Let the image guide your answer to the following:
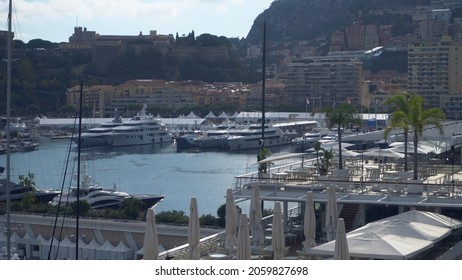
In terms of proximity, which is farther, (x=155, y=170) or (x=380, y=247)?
(x=155, y=170)

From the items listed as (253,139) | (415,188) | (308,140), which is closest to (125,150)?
(253,139)

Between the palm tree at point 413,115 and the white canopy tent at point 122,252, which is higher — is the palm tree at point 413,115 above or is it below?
above

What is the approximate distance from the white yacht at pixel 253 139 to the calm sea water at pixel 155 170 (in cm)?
69

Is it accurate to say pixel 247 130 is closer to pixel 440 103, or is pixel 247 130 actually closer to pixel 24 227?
pixel 440 103

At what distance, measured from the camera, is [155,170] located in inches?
837

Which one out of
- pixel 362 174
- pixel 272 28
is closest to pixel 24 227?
pixel 362 174

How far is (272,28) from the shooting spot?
6347 centimetres

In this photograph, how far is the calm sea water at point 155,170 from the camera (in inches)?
650

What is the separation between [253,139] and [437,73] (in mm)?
8194

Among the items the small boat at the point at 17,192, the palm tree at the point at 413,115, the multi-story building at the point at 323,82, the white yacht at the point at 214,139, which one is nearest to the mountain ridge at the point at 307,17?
the multi-story building at the point at 323,82

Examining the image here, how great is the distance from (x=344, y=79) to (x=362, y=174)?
31851 mm

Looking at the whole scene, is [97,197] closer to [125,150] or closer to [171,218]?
[171,218]

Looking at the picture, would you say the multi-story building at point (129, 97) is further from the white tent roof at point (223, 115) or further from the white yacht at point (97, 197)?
the white yacht at point (97, 197)

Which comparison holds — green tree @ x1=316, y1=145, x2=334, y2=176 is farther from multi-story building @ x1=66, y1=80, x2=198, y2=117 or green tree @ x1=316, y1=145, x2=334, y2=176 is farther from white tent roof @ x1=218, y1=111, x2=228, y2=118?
multi-story building @ x1=66, y1=80, x2=198, y2=117
